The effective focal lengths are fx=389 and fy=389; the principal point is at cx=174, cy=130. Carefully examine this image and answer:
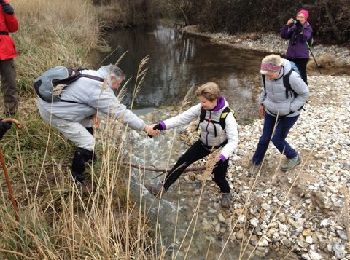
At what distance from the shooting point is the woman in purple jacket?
308 inches

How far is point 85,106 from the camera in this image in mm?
4062

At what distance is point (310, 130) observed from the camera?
22.0ft

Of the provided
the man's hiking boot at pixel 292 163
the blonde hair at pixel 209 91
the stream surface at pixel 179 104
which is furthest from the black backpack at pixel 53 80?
the man's hiking boot at pixel 292 163

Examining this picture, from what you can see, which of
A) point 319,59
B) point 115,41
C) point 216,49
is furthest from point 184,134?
point 115,41

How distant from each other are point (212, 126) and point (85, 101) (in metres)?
1.40

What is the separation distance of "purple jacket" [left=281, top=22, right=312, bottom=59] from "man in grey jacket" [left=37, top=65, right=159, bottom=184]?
4957 millimetres

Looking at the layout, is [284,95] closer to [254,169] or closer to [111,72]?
[254,169]

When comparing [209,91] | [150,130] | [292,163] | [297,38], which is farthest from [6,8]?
[297,38]

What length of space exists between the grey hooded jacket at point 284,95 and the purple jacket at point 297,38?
141 inches

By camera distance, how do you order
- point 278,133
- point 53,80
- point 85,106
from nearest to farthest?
point 53,80
point 85,106
point 278,133

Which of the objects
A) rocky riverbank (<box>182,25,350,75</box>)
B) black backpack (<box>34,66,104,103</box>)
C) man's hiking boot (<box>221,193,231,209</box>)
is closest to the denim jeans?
man's hiking boot (<box>221,193,231,209</box>)

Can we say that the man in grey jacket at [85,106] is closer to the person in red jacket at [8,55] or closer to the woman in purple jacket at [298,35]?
the person in red jacket at [8,55]

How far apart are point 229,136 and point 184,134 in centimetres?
298

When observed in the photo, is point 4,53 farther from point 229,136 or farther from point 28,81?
point 229,136
